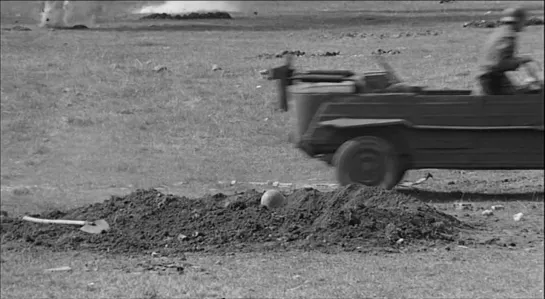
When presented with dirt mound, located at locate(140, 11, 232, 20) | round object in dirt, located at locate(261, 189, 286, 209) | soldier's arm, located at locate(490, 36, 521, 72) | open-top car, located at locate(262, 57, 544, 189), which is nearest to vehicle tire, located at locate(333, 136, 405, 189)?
open-top car, located at locate(262, 57, 544, 189)

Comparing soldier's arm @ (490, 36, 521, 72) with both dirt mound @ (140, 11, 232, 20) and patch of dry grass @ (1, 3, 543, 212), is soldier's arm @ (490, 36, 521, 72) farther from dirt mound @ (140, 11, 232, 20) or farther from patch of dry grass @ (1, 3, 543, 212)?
dirt mound @ (140, 11, 232, 20)

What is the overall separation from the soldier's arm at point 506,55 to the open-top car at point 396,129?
0.96 ft

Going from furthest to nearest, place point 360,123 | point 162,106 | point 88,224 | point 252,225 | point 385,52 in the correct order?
point 385,52 → point 162,106 → point 360,123 → point 88,224 → point 252,225

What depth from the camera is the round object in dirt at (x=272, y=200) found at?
336 inches

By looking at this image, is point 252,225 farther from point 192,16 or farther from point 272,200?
point 192,16

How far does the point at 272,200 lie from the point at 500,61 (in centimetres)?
199

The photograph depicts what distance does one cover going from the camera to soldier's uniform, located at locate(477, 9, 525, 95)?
26.8 ft

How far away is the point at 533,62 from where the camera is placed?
8.31 metres

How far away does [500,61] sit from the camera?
8.16 m

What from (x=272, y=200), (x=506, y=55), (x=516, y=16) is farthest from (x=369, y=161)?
(x=516, y=16)

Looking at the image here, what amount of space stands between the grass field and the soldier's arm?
640 mm

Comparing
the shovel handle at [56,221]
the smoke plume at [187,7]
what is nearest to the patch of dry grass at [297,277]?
the shovel handle at [56,221]

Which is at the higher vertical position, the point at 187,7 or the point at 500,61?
the point at 500,61

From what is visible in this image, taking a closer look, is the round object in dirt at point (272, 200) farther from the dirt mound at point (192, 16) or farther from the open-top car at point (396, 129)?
the dirt mound at point (192, 16)
